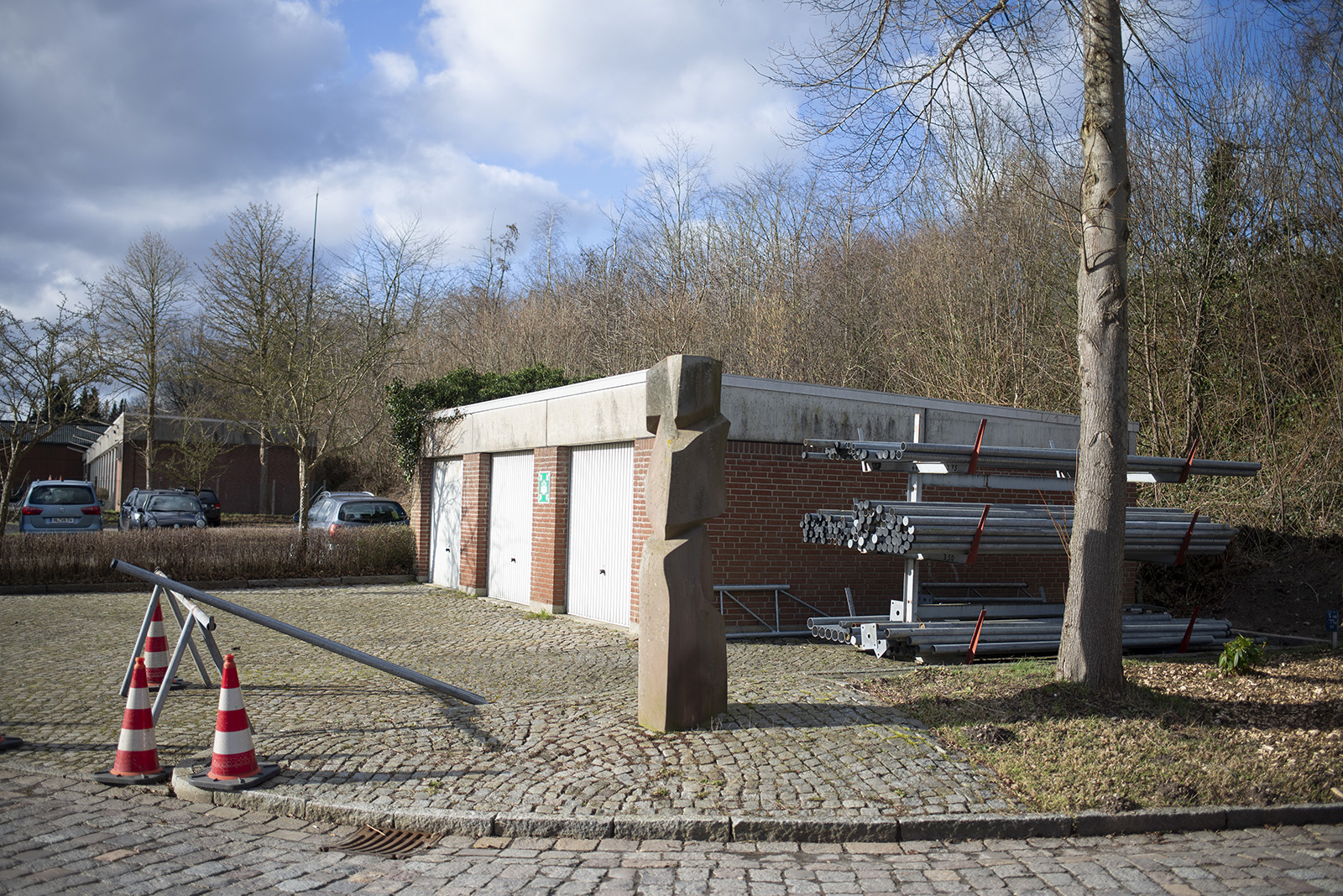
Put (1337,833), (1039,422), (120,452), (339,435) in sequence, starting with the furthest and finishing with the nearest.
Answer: (120,452)
(339,435)
(1039,422)
(1337,833)

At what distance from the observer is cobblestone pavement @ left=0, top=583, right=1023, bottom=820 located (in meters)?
5.29

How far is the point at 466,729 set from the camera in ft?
21.5

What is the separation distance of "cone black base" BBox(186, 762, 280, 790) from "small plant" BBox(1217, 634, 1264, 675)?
7.69m

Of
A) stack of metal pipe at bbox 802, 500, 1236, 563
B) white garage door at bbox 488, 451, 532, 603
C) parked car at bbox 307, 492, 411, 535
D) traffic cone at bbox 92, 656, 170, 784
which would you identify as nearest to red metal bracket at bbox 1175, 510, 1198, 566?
stack of metal pipe at bbox 802, 500, 1236, 563

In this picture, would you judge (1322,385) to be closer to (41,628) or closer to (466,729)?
(466,729)

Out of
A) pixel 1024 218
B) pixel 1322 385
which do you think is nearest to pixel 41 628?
pixel 1024 218

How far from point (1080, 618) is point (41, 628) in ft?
40.0

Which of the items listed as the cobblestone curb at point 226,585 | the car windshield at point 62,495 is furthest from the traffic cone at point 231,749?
the car windshield at point 62,495

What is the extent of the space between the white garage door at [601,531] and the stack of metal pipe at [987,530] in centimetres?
261

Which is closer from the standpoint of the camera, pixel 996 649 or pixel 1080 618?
pixel 1080 618

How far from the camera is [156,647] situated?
7.30 metres

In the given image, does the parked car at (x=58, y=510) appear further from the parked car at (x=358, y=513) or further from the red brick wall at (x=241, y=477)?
the red brick wall at (x=241, y=477)

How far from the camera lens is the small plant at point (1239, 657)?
25.5 feet

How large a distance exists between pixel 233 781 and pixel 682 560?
3.18m
